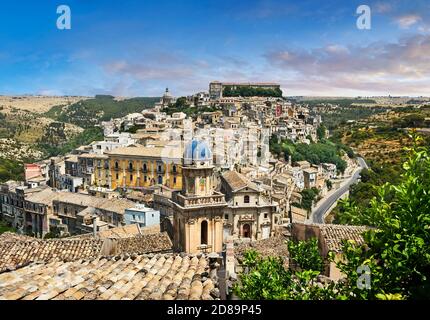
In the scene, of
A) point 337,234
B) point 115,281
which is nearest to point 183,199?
point 337,234

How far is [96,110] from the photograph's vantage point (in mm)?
112500

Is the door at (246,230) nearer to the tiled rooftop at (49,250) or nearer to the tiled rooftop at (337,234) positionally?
the tiled rooftop at (337,234)

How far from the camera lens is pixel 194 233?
16.1 metres

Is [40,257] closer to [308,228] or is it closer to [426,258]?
[308,228]

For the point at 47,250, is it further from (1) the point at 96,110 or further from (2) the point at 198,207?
(1) the point at 96,110

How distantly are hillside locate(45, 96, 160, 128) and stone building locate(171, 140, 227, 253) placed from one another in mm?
83323

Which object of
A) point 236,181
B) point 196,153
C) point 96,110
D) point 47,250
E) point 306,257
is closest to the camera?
point 306,257

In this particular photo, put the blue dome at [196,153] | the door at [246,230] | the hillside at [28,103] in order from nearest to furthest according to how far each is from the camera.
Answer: the blue dome at [196,153], the door at [246,230], the hillside at [28,103]

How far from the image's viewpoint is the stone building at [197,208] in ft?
52.3

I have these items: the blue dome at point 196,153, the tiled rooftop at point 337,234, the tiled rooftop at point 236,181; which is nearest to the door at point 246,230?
the tiled rooftop at point 236,181

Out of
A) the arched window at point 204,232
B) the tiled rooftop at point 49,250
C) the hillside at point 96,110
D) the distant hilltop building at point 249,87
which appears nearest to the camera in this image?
the tiled rooftop at point 49,250

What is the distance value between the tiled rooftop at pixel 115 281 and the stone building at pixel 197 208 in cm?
875

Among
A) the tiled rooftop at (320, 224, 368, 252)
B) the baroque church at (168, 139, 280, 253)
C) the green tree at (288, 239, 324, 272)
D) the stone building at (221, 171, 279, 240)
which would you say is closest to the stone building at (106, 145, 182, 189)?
the stone building at (221, 171, 279, 240)

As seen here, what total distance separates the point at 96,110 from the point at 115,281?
112146 mm
